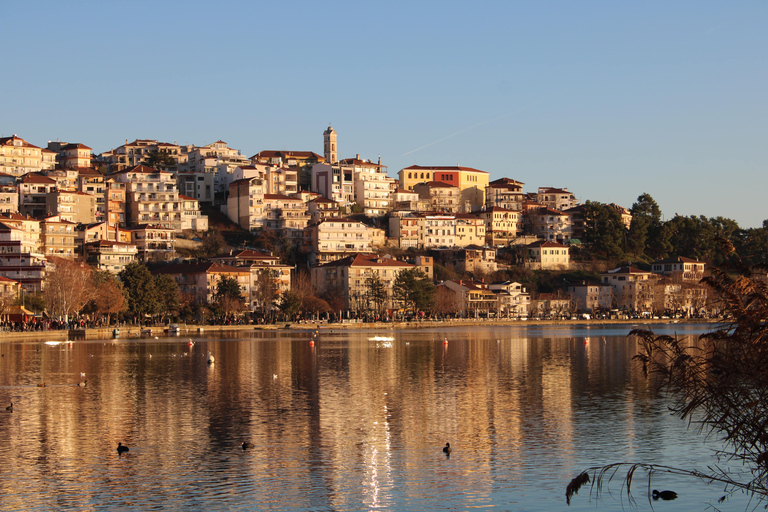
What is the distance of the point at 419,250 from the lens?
124750mm

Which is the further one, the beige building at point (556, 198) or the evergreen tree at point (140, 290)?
the beige building at point (556, 198)

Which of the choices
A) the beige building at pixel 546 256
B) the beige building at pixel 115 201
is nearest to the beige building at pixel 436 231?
the beige building at pixel 546 256

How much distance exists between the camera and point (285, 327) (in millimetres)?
96062

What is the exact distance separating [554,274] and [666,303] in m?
16.4

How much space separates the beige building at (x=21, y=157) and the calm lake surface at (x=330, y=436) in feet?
259

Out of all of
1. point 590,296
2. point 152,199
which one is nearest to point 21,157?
point 152,199

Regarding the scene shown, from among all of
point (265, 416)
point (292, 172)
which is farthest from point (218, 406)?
point (292, 172)

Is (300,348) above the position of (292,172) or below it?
below

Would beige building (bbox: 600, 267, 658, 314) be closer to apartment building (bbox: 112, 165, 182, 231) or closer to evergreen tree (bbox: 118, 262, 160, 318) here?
apartment building (bbox: 112, 165, 182, 231)

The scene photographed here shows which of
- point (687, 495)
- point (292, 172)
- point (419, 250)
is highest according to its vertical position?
point (292, 172)

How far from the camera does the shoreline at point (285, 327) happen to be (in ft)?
240

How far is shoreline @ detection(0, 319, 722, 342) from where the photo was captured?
7300 centimetres

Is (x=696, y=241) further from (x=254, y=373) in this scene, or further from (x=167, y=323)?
(x=254, y=373)

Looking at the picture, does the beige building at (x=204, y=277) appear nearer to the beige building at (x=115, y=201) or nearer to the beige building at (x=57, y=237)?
the beige building at (x=57, y=237)
